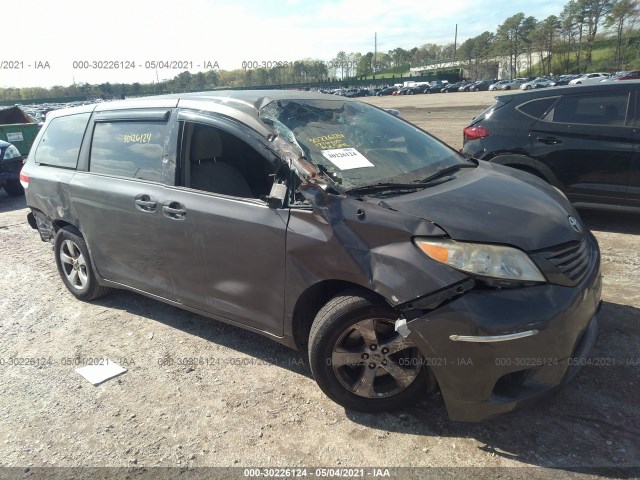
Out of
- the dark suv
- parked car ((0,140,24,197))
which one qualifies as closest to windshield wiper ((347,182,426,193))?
the dark suv

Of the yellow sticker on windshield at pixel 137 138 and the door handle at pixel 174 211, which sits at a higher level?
the yellow sticker on windshield at pixel 137 138

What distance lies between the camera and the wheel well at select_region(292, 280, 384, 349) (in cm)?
264

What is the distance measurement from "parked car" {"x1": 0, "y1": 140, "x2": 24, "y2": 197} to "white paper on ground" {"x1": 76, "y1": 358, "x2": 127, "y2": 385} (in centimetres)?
755

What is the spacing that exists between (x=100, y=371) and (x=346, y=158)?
2.23 meters

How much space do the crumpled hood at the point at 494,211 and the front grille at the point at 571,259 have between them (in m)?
0.04

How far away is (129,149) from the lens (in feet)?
11.8

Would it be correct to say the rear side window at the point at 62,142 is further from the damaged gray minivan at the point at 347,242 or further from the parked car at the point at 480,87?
the parked car at the point at 480,87

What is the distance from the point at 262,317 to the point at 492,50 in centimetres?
11262

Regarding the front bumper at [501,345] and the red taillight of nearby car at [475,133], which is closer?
the front bumper at [501,345]

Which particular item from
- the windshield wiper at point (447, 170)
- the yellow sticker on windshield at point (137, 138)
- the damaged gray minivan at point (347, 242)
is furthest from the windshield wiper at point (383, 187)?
the yellow sticker on windshield at point (137, 138)

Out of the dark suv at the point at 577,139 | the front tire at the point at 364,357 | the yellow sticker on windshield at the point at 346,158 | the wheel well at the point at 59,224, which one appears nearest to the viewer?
the front tire at the point at 364,357

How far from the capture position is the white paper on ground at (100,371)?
3188 millimetres

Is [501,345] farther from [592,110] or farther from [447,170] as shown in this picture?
[592,110]

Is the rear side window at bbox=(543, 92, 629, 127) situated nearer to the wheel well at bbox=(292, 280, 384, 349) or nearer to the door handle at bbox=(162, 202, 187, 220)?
the wheel well at bbox=(292, 280, 384, 349)
